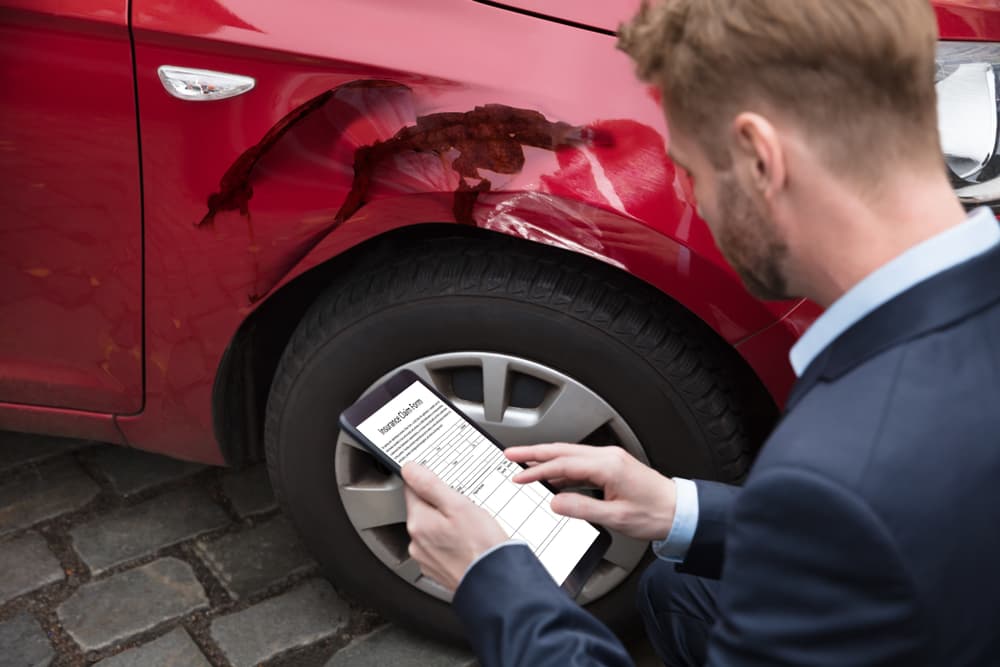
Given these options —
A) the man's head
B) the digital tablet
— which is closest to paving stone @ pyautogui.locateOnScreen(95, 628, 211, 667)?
the digital tablet

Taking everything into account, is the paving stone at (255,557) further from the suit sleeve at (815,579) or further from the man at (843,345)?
the suit sleeve at (815,579)

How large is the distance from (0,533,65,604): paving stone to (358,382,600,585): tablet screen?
99 centimetres

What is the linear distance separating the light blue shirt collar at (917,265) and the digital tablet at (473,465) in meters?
0.82

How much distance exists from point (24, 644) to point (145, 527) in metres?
0.41

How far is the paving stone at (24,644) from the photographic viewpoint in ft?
7.53

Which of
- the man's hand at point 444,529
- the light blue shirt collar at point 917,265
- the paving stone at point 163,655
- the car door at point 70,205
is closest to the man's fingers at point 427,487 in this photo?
the man's hand at point 444,529

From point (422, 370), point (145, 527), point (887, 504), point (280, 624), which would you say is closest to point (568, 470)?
point (422, 370)

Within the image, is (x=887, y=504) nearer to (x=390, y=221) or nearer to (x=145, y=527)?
(x=390, y=221)

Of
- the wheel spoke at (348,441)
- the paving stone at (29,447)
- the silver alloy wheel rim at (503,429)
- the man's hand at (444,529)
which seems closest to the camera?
the man's hand at (444,529)

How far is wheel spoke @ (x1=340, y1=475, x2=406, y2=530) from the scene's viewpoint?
2.18 meters

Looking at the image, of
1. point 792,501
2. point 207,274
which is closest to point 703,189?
point 792,501

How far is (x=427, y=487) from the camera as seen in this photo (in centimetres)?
164

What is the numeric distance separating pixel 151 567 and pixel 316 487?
559mm

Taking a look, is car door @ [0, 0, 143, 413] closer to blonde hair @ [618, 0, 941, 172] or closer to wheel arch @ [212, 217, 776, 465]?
wheel arch @ [212, 217, 776, 465]
